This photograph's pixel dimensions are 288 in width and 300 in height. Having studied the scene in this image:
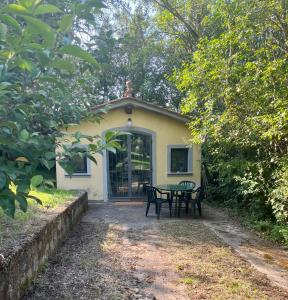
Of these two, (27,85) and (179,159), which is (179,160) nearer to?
(179,159)

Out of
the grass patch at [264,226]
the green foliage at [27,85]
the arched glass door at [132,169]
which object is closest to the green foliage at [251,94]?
the grass patch at [264,226]

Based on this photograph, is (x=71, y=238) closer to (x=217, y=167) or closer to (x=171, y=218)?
(x=171, y=218)

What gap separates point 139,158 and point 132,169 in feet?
1.56

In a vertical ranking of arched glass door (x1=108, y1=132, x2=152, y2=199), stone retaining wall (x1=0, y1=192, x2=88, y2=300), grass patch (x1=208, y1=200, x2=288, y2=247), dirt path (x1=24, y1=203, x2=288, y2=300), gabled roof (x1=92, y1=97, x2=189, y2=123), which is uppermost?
gabled roof (x1=92, y1=97, x2=189, y2=123)

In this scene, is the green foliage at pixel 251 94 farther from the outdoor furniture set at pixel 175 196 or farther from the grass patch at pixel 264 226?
the outdoor furniture set at pixel 175 196

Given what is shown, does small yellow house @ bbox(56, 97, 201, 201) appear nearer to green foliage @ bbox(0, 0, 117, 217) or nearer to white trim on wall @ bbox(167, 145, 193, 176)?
white trim on wall @ bbox(167, 145, 193, 176)

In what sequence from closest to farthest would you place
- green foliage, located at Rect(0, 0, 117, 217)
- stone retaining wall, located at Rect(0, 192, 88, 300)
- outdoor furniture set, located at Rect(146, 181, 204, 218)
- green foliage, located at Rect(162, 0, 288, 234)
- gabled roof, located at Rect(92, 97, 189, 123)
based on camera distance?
1. green foliage, located at Rect(0, 0, 117, 217)
2. stone retaining wall, located at Rect(0, 192, 88, 300)
3. green foliage, located at Rect(162, 0, 288, 234)
4. outdoor furniture set, located at Rect(146, 181, 204, 218)
5. gabled roof, located at Rect(92, 97, 189, 123)

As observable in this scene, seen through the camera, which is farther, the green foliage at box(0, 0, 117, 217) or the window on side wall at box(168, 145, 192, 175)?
the window on side wall at box(168, 145, 192, 175)

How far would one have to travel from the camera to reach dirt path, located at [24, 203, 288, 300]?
3865 mm

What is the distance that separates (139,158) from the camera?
10625 mm

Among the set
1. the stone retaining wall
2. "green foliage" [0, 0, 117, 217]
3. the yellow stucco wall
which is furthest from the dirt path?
the yellow stucco wall

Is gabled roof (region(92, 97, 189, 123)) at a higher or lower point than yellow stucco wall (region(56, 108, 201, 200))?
higher

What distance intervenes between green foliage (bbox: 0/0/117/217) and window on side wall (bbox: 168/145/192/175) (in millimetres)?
8851

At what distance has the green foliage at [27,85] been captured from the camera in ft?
3.58
